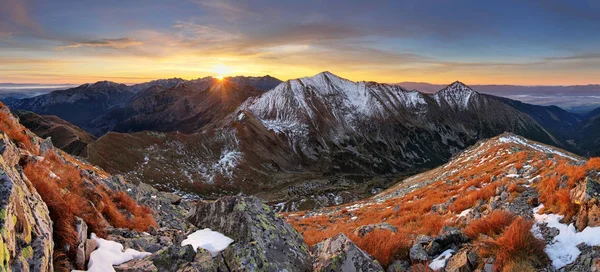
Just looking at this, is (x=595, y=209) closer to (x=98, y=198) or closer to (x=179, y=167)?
(x=98, y=198)

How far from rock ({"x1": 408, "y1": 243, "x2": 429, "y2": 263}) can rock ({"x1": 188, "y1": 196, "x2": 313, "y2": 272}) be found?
3.32m

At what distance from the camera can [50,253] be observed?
6.54 m

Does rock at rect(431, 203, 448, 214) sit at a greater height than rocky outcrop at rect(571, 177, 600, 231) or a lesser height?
lesser

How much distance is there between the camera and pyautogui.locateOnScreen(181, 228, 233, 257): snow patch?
9.02 metres

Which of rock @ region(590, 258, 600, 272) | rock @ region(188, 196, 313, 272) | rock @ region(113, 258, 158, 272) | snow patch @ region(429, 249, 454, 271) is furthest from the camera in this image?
snow patch @ region(429, 249, 454, 271)

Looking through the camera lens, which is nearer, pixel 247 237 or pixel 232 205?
pixel 247 237

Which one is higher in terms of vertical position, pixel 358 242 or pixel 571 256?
pixel 571 256

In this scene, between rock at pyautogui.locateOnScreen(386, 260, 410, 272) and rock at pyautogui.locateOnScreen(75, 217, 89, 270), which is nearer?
rock at pyautogui.locateOnScreen(75, 217, 89, 270)

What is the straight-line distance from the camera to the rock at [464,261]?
812cm

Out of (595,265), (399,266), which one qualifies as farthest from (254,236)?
(595,265)

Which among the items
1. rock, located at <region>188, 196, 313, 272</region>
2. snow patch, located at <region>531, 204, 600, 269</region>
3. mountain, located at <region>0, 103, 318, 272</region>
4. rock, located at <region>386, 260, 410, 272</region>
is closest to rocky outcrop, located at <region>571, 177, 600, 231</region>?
snow patch, located at <region>531, 204, 600, 269</region>

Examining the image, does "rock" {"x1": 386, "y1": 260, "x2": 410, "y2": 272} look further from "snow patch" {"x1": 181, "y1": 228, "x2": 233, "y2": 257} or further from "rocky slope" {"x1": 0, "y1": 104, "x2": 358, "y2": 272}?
"snow patch" {"x1": 181, "y1": 228, "x2": 233, "y2": 257}

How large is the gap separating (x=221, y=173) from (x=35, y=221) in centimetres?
17650

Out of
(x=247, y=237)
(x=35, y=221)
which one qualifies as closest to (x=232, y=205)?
(x=247, y=237)
